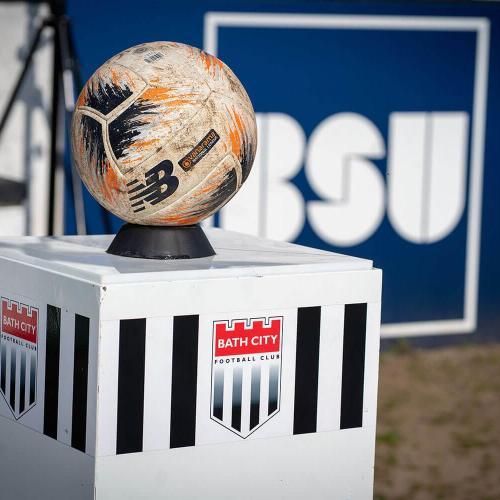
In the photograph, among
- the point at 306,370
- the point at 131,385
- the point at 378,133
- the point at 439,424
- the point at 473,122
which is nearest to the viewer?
the point at 131,385

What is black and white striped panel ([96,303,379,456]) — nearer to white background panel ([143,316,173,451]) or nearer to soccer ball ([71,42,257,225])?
white background panel ([143,316,173,451])

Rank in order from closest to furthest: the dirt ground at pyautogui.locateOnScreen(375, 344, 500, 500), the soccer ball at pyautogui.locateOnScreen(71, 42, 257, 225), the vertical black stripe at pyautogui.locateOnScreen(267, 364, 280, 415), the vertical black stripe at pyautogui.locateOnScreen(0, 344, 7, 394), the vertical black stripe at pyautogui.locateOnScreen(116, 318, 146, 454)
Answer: the vertical black stripe at pyautogui.locateOnScreen(116, 318, 146, 454) → the soccer ball at pyautogui.locateOnScreen(71, 42, 257, 225) → the vertical black stripe at pyautogui.locateOnScreen(267, 364, 280, 415) → the vertical black stripe at pyautogui.locateOnScreen(0, 344, 7, 394) → the dirt ground at pyautogui.locateOnScreen(375, 344, 500, 500)

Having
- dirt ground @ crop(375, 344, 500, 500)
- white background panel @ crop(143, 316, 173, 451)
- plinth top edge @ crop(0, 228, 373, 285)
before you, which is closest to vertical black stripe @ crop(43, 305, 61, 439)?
plinth top edge @ crop(0, 228, 373, 285)

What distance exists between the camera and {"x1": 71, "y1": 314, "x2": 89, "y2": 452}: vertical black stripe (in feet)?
8.59

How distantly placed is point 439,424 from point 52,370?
9.81ft

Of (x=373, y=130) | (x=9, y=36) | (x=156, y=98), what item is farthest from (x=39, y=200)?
(x=156, y=98)

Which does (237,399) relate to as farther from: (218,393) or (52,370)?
(52,370)

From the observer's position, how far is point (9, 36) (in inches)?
204

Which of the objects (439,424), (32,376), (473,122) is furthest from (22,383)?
(473,122)

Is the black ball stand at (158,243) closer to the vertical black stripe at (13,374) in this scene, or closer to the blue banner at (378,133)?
the vertical black stripe at (13,374)

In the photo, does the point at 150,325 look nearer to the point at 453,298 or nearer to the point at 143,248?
the point at 143,248

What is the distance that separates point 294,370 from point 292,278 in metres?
0.23

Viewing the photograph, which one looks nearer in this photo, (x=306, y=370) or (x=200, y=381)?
(x=200, y=381)

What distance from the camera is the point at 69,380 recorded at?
2682 mm
